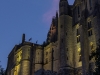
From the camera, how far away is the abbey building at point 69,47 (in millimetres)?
47781

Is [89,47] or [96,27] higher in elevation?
[96,27]

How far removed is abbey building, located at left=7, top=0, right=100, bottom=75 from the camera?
157 ft

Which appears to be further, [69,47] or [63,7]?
[63,7]

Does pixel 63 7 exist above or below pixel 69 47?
above

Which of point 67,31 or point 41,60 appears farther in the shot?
point 41,60

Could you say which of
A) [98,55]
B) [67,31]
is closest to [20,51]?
[67,31]

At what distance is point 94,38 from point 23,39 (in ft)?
90.7

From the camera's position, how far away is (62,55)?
51875 mm

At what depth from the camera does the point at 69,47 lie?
52.9 m

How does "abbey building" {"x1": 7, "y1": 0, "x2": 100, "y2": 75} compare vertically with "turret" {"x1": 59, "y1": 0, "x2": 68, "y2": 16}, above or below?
below

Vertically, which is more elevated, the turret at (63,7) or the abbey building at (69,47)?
the turret at (63,7)

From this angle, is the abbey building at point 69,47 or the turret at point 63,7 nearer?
the abbey building at point 69,47

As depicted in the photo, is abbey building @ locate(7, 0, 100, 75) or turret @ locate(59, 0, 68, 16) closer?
abbey building @ locate(7, 0, 100, 75)

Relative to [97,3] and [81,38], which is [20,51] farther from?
[97,3]
